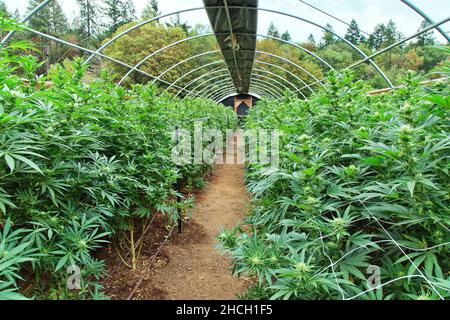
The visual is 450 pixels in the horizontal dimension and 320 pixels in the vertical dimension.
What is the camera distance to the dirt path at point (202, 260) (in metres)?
3.04

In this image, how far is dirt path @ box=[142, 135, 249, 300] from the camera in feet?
9.98

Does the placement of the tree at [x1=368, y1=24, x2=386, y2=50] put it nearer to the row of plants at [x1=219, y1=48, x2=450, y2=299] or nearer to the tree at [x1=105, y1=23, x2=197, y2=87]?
the row of plants at [x1=219, y1=48, x2=450, y2=299]

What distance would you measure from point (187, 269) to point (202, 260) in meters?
0.26

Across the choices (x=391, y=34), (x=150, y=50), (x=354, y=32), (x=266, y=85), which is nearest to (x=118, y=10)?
(x=150, y=50)

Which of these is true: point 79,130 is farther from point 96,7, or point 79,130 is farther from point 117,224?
point 96,7

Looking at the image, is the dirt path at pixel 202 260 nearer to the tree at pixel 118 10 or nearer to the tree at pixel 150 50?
the tree at pixel 150 50

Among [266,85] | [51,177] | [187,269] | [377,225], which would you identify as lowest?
[187,269]

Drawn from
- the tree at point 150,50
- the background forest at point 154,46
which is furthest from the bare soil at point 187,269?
the tree at point 150,50

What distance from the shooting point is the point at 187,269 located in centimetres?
348

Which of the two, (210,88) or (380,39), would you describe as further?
(210,88)

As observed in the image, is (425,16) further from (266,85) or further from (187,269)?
(266,85)

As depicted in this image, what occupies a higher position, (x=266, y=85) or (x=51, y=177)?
(x=266, y=85)
